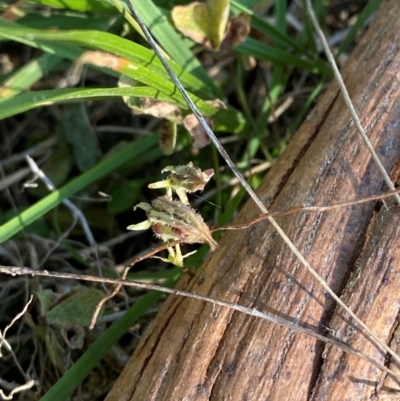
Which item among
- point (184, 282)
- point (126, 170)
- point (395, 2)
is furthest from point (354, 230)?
point (126, 170)

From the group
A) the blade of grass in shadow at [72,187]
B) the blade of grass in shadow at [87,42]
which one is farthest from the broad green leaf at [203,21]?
the blade of grass in shadow at [72,187]

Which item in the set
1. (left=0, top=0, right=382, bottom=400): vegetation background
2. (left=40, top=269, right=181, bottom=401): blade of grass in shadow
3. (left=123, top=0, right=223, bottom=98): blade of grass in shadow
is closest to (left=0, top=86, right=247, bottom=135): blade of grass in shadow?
(left=0, top=0, right=382, bottom=400): vegetation background

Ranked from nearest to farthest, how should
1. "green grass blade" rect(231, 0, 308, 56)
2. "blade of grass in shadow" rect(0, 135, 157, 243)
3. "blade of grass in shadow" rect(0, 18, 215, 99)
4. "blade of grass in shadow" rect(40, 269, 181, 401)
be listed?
"blade of grass in shadow" rect(0, 18, 215, 99), "blade of grass in shadow" rect(40, 269, 181, 401), "blade of grass in shadow" rect(0, 135, 157, 243), "green grass blade" rect(231, 0, 308, 56)

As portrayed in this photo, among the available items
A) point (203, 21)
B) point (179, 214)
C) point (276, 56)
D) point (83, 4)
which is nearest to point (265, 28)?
point (276, 56)

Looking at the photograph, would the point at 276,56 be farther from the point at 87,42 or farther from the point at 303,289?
the point at 303,289

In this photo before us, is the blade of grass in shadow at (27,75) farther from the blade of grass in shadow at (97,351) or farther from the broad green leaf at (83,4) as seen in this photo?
the blade of grass in shadow at (97,351)

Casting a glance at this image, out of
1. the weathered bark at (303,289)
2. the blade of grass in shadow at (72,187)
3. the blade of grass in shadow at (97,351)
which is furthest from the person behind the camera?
the blade of grass in shadow at (72,187)

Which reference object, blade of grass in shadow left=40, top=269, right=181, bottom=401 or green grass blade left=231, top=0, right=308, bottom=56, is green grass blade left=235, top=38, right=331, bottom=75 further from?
blade of grass in shadow left=40, top=269, right=181, bottom=401
